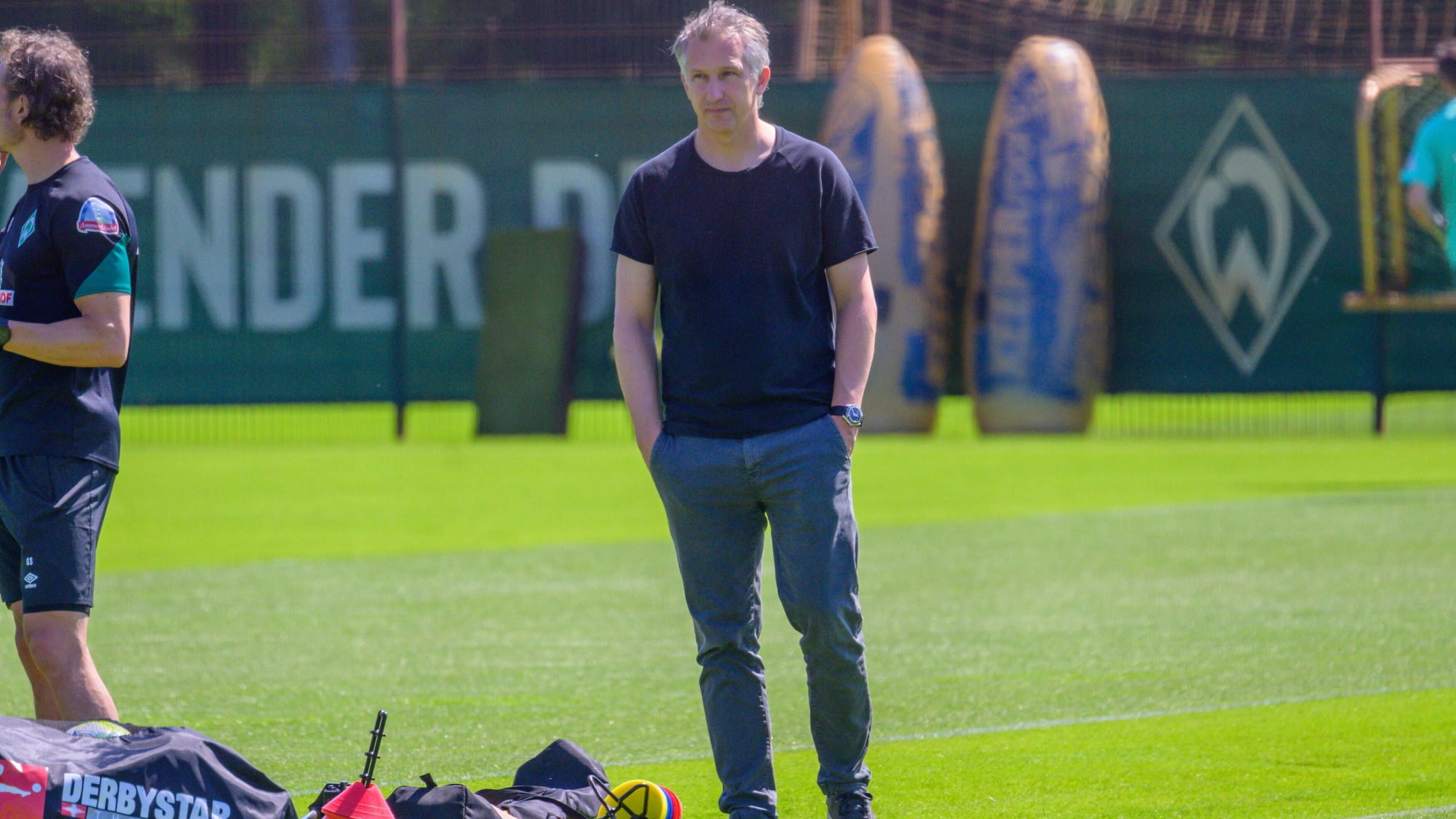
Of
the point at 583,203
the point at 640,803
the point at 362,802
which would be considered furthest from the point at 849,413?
the point at 583,203

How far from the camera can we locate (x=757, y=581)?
4.70 m

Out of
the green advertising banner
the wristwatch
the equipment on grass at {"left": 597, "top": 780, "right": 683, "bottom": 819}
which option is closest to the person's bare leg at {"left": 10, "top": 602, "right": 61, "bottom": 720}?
the equipment on grass at {"left": 597, "top": 780, "right": 683, "bottom": 819}

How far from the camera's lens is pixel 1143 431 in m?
17.5

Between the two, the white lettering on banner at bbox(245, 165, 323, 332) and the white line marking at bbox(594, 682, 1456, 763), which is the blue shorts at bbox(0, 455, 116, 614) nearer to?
the white line marking at bbox(594, 682, 1456, 763)

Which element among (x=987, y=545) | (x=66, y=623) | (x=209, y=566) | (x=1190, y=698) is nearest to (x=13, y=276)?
(x=66, y=623)

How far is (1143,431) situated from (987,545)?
24.9 ft

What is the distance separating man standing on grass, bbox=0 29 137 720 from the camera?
449 centimetres

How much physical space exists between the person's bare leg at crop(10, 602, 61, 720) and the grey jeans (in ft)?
4.95

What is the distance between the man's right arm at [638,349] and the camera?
4633 millimetres

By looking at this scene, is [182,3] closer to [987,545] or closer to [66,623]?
[987,545]

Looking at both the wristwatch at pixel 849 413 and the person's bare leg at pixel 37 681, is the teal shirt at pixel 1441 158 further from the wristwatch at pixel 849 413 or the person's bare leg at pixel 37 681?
the person's bare leg at pixel 37 681

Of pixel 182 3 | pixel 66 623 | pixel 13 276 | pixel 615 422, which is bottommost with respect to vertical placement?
pixel 615 422

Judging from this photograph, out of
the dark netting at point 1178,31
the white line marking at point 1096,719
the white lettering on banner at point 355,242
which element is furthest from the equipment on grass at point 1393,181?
the white line marking at point 1096,719

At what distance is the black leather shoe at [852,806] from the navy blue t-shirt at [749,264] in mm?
872
